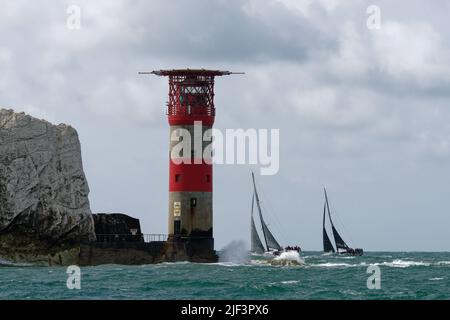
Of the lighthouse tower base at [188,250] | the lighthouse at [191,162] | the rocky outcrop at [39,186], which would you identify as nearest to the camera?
the rocky outcrop at [39,186]

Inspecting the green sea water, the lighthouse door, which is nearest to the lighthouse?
the lighthouse door

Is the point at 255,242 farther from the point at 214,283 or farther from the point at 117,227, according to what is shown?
the point at 214,283

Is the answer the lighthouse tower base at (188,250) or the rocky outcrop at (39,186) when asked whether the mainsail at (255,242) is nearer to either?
the lighthouse tower base at (188,250)

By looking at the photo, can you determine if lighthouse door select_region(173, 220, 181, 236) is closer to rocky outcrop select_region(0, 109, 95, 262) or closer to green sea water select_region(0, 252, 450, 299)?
green sea water select_region(0, 252, 450, 299)

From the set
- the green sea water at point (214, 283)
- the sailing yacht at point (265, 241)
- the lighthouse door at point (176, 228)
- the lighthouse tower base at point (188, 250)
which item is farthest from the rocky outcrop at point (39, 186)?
the sailing yacht at point (265, 241)

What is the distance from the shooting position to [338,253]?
578 ft

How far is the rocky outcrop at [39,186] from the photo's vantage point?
3472 inches

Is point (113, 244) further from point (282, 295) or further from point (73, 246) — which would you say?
point (282, 295)

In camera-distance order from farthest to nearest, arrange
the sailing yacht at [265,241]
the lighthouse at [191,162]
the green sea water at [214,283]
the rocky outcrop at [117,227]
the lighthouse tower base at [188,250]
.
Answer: the sailing yacht at [265,241] < the rocky outcrop at [117,227] < the lighthouse tower base at [188,250] < the lighthouse at [191,162] < the green sea water at [214,283]

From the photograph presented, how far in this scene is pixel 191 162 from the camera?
9544 cm

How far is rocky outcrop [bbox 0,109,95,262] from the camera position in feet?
289

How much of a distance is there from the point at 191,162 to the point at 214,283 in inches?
1005

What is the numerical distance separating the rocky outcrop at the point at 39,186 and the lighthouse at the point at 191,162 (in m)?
7.36
